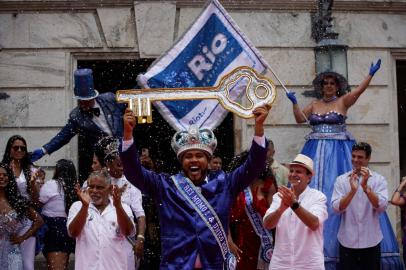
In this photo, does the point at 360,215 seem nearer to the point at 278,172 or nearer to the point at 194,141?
the point at 278,172

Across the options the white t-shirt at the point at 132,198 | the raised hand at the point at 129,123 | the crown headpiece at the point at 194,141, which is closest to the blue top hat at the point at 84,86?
the white t-shirt at the point at 132,198

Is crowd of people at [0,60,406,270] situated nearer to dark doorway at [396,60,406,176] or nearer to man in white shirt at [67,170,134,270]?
man in white shirt at [67,170,134,270]

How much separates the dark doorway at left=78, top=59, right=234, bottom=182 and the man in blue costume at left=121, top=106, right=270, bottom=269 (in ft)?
19.1

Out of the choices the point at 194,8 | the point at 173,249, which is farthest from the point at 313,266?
the point at 194,8

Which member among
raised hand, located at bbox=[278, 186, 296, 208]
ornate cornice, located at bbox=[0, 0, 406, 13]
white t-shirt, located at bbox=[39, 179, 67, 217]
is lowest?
A: raised hand, located at bbox=[278, 186, 296, 208]

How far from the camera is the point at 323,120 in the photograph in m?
10.7

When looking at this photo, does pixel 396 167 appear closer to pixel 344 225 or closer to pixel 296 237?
pixel 344 225

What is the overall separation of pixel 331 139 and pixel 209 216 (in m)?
Result: 4.60

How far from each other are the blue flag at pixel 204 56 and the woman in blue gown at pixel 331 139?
783mm

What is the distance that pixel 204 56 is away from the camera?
411 inches

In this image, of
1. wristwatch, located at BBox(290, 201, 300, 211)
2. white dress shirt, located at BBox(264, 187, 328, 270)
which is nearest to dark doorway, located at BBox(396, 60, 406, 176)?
white dress shirt, located at BBox(264, 187, 328, 270)

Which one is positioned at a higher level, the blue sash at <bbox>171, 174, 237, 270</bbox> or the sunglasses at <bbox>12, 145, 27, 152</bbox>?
the sunglasses at <bbox>12, 145, 27, 152</bbox>

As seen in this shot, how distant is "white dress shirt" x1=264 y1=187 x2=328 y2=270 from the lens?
7.40 m

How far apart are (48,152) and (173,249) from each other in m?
4.34
